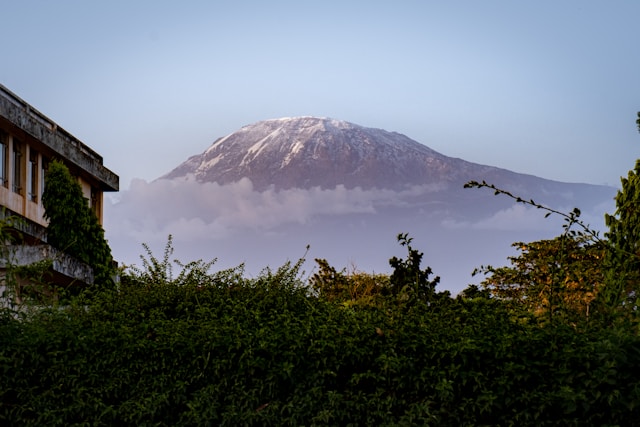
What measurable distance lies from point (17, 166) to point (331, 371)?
20824mm

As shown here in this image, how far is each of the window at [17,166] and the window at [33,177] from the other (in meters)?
0.64

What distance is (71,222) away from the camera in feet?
85.1

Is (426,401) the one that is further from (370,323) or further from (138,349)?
(138,349)

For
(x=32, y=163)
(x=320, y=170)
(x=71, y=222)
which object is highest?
(x=320, y=170)

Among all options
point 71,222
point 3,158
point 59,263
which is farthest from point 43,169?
point 59,263

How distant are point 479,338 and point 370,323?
46.2 inches

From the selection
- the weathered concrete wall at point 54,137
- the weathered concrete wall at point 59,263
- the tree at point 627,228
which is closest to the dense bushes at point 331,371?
the tree at point 627,228

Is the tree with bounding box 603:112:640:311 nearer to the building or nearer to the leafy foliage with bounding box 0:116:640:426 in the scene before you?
the leafy foliage with bounding box 0:116:640:426

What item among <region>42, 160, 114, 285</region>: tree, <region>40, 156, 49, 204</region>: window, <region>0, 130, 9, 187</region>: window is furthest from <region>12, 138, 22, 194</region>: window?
<region>40, 156, 49, 204</region>: window

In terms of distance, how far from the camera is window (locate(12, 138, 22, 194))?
27.3m

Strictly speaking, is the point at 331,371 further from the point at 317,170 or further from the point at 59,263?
the point at 317,170

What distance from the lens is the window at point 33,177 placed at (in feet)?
93.7

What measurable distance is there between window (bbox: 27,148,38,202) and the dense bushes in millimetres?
19003

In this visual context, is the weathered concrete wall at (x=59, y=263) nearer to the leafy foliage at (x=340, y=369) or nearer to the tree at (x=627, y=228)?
the leafy foliage at (x=340, y=369)
